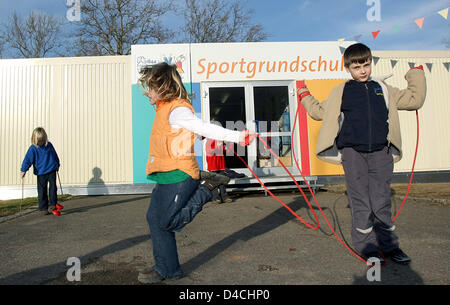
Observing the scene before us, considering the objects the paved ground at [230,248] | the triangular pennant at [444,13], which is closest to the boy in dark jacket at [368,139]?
the paved ground at [230,248]

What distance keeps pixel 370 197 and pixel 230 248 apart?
1.34 metres

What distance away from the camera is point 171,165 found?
2.23 metres

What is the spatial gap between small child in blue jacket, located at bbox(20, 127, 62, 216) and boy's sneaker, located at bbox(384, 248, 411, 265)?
5123 mm

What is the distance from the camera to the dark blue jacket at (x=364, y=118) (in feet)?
8.77

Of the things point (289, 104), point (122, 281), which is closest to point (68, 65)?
point (289, 104)

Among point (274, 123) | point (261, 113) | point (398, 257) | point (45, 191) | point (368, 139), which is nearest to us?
point (398, 257)

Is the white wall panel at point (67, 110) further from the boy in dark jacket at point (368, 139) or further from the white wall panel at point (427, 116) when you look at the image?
the white wall panel at point (427, 116)

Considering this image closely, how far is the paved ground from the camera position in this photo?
2365 mm

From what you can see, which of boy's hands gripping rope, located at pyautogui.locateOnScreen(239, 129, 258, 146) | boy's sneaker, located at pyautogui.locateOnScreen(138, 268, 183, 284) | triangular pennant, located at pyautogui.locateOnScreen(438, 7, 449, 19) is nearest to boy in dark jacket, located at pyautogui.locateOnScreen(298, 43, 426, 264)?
boy's hands gripping rope, located at pyautogui.locateOnScreen(239, 129, 258, 146)

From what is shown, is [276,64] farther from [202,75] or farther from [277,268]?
[277,268]

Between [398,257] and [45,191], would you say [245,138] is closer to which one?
[398,257]

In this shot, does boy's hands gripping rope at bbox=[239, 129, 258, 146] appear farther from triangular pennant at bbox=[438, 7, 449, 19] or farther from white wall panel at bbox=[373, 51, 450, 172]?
white wall panel at bbox=[373, 51, 450, 172]

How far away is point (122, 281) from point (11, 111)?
8173mm

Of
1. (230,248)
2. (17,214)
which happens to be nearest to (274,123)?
(17,214)
